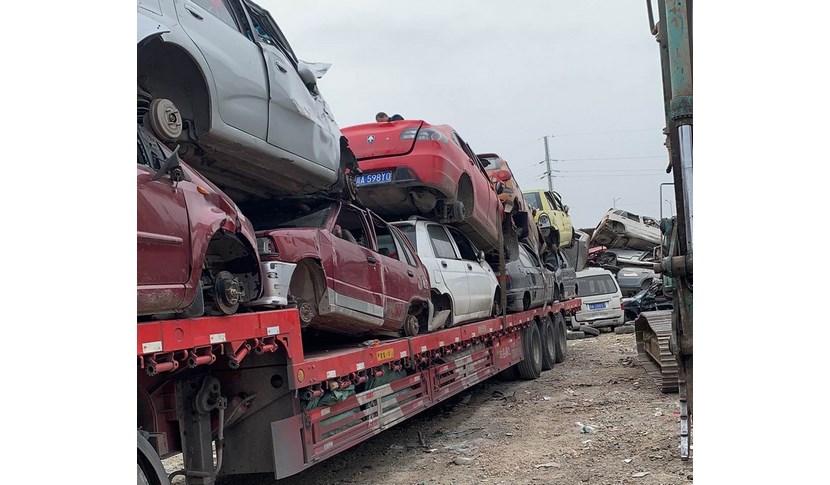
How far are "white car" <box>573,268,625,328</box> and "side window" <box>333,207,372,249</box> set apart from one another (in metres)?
13.9

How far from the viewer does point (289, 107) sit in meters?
5.06

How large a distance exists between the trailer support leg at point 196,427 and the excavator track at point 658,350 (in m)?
5.08

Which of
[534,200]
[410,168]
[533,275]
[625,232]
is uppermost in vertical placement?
[534,200]

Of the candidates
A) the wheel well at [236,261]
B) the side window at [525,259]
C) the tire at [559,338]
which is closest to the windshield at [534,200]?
the tire at [559,338]

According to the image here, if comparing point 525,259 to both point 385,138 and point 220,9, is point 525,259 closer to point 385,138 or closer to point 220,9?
point 385,138

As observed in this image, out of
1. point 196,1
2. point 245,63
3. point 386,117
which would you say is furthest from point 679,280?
point 386,117

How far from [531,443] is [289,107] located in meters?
3.83

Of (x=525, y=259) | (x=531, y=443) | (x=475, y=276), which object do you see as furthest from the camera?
(x=525, y=259)

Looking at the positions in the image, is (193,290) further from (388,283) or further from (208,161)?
(388,283)

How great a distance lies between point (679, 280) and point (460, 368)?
4.40 metres

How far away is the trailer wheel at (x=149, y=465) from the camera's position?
3.33m

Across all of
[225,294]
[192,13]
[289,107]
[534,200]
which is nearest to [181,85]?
[192,13]

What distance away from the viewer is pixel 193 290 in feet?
11.6

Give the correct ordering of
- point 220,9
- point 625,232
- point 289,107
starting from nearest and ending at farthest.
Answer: point 220,9
point 289,107
point 625,232
